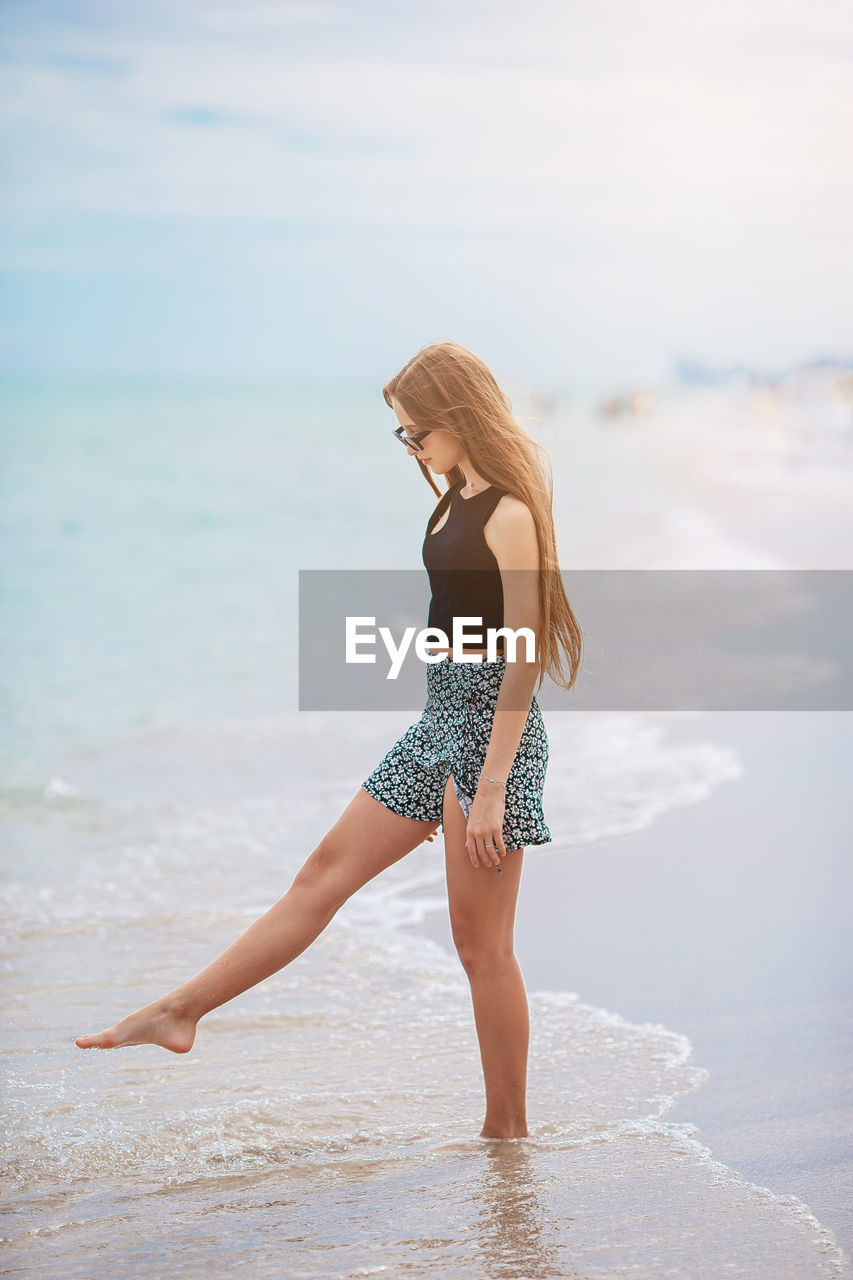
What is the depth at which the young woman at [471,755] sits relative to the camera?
223 centimetres

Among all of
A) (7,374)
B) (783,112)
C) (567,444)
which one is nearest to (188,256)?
(7,374)

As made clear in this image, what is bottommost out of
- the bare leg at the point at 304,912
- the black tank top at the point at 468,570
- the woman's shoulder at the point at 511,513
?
the bare leg at the point at 304,912

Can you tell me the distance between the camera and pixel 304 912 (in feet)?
7.78

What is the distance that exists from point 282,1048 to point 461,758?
3.51ft

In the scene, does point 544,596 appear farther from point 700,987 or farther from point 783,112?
point 783,112

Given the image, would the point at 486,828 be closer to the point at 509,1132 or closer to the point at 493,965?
the point at 493,965

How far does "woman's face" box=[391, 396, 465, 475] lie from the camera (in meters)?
2.31

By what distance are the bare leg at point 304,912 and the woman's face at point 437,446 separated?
0.62 meters

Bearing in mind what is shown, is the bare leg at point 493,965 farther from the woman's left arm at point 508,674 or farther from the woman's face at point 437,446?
the woman's face at point 437,446

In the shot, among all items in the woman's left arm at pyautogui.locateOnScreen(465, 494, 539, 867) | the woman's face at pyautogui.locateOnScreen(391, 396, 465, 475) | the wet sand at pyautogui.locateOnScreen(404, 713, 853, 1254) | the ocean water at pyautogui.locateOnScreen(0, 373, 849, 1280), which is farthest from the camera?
the wet sand at pyautogui.locateOnScreen(404, 713, 853, 1254)

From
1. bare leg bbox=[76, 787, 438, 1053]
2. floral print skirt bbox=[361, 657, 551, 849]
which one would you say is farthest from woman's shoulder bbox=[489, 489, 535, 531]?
bare leg bbox=[76, 787, 438, 1053]

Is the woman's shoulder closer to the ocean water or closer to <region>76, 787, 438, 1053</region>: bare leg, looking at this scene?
the ocean water

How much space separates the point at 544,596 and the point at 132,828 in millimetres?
3305

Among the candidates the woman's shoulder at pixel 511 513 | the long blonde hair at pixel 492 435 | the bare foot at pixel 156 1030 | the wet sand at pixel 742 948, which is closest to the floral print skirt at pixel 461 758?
the long blonde hair at pixel 492 435
